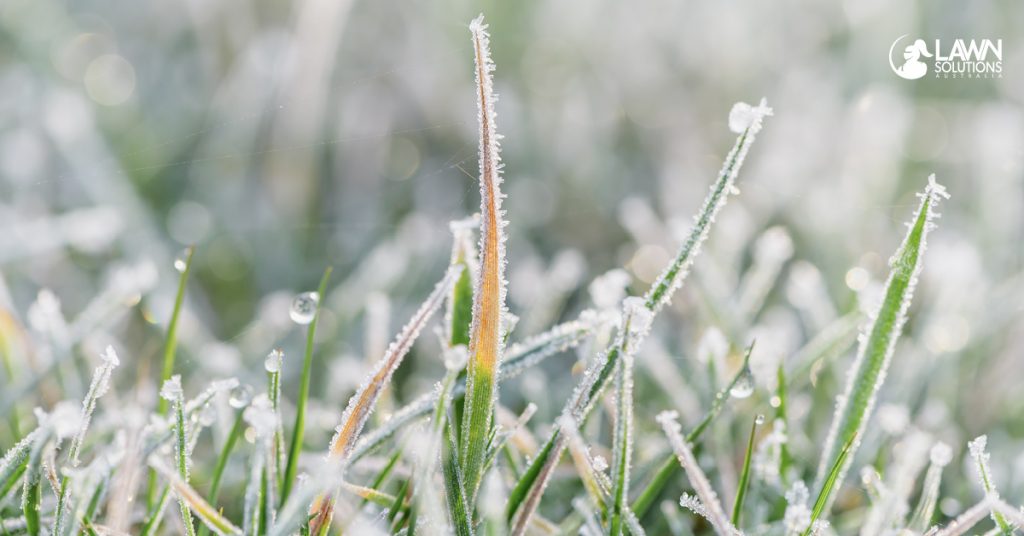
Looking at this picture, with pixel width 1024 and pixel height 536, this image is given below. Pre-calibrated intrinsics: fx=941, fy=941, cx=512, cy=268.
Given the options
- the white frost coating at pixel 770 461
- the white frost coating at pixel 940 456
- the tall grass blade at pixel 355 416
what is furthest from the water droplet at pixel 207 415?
the white frost coating at pixel 940 456

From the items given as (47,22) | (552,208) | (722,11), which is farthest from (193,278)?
(722,11)

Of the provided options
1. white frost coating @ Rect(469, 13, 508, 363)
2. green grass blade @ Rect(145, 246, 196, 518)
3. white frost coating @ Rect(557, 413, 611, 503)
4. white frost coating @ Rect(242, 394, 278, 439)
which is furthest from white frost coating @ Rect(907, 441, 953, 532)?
green grass blade @ Rect(145, 246, 196, 518)

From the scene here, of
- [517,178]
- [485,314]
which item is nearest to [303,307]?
[485,314]

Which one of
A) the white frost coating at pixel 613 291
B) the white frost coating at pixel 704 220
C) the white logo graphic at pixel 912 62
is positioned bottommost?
the white frost coating at pixel 613 291

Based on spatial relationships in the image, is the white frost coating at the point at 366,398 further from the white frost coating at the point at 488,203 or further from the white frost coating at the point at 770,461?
the white frost coating at the point at 770,461

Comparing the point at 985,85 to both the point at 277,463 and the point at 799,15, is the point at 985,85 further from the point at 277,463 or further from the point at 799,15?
the point at 277,463

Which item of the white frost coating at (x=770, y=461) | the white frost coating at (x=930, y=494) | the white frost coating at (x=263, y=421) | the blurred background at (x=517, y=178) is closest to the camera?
the white frost coating at (x=263, y=421)
